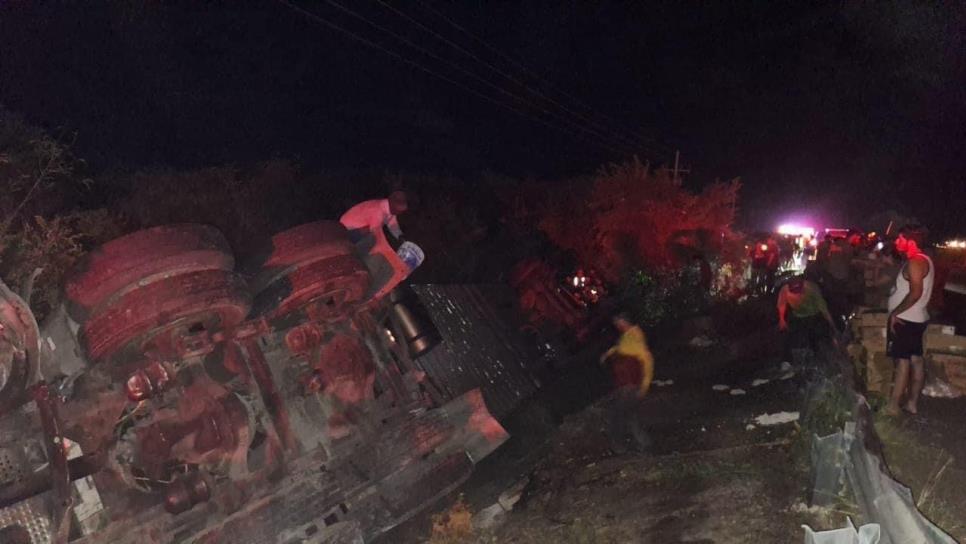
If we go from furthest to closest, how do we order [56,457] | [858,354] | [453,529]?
1. [858,354]
2. [453,529]
3. [56,457]

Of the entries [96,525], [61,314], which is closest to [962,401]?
[96,525]

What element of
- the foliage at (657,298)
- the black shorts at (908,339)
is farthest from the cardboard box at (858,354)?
the foliage at (657,298)

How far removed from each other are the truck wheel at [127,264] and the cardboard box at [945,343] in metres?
7.11

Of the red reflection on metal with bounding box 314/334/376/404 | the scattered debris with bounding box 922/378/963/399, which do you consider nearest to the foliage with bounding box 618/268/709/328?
the scattered debris with bounding box 922/378/963/399

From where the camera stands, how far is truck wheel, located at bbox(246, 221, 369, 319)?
5496 millimetres

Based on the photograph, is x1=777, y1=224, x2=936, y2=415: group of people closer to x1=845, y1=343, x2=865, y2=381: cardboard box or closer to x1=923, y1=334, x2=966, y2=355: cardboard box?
x1=845, y1=343, x2=865, y2=381: cardboard box

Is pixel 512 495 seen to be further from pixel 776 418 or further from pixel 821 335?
pixel 821 335

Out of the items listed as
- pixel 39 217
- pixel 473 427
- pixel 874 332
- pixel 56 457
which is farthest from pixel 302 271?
pixel 874 332

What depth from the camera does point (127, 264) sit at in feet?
14.7

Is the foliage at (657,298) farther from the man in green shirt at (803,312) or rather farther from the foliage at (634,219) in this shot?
the man in green shirt at (803,312)

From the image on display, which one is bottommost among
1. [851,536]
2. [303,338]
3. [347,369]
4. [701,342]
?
[701,342]

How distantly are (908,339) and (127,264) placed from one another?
256 inches

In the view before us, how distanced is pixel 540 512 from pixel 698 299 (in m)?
10.4

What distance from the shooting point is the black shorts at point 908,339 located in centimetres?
580
